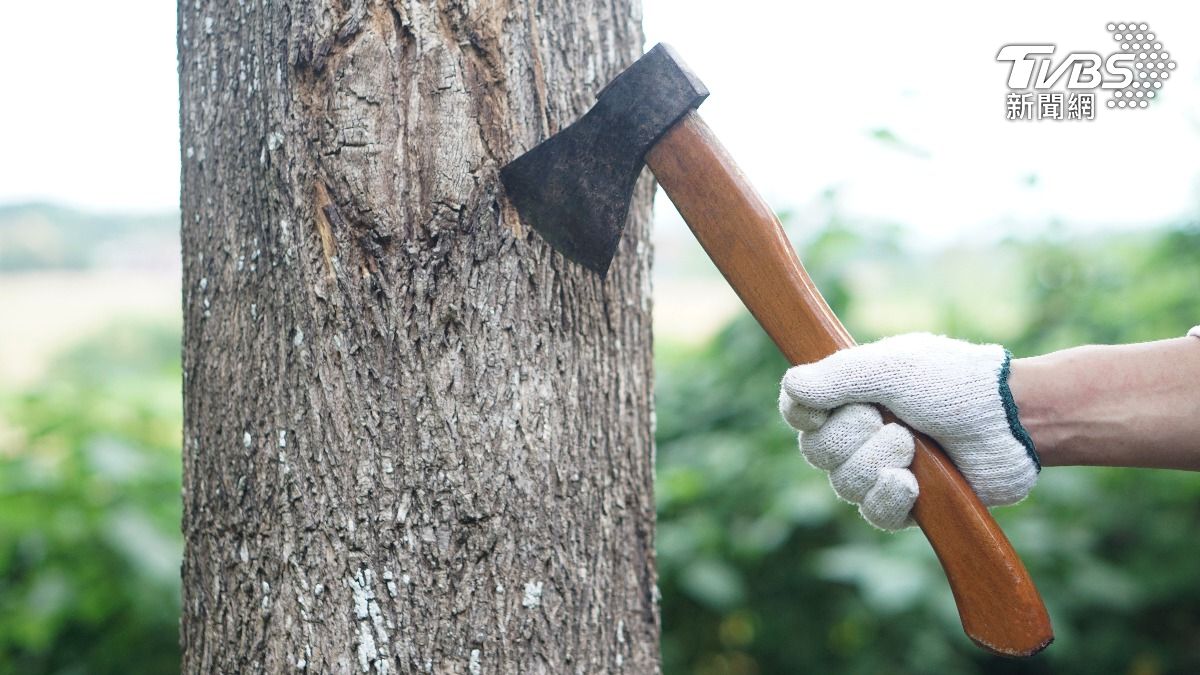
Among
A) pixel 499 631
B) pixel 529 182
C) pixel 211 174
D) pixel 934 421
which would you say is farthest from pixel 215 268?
pixel 934 421

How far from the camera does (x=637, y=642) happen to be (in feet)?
4.42

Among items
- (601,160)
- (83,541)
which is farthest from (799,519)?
(83,541)

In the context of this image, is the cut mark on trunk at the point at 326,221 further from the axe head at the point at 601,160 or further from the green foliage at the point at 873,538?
the green foliage at the point at 873,538

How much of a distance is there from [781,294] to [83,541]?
196 cm

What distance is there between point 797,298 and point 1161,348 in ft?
1.76

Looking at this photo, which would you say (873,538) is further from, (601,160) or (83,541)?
(83,541)

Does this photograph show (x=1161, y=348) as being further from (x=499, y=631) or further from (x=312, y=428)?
(x=312, y=428)

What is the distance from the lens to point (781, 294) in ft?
3.96

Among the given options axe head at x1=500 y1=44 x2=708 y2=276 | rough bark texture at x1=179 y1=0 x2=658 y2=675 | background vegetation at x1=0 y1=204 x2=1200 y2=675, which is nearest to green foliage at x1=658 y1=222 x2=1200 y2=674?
background vegetation at x1=0 y1=204 x2=1200 y2=675

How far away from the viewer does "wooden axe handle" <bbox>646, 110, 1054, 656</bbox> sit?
118cm

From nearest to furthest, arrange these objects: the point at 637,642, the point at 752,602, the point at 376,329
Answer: the point at 376,329 < the point at 637,642 < the point at 752,602

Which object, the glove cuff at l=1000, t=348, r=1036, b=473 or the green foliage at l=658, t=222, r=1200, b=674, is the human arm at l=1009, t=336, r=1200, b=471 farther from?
the green foliage at l=658, t=222, r=1200, b=674

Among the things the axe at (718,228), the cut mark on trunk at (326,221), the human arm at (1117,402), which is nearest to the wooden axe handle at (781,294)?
the axe at (718,228)

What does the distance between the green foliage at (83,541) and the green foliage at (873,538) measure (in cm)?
145
